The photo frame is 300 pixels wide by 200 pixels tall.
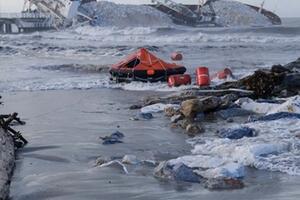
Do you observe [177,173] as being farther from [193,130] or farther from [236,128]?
[193,130]

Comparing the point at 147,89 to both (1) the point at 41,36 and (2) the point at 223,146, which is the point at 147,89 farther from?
(1) the point at 41,36

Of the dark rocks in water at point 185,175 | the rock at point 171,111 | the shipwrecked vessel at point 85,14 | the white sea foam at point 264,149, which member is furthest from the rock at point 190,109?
the shipwrecked vessel at point 85,14

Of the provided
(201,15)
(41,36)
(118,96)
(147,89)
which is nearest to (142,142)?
(118,96)

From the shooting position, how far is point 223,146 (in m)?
6.76

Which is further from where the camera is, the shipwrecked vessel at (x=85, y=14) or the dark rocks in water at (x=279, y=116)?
the shipwrecked vessel at (x=85, y=14)

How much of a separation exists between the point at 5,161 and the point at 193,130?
289 centimetres

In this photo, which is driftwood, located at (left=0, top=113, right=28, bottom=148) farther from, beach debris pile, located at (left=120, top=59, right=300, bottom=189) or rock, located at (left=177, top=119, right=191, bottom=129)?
rock, located at (left=177, top=119, right=191, bottom=129)

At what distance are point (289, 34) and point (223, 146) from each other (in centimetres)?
3640

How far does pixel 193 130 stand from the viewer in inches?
314

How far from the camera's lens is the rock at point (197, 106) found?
8.91m

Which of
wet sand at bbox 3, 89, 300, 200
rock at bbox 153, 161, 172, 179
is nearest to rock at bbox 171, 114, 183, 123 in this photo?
wet sand at bbox 3, 89, 300, 200

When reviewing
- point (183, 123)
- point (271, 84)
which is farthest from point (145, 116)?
point (271, 84)

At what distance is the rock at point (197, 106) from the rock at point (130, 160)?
2.65 m

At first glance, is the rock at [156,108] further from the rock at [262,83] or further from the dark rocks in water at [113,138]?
the dark rocks in water at [113,138]
